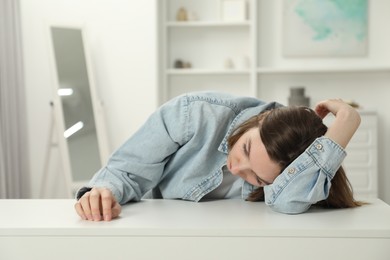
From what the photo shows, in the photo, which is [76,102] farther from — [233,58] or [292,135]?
[292,135]

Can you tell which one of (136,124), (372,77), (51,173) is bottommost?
(51,173)

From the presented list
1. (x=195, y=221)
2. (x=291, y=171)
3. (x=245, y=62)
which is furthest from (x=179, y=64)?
(x=195, y=221)

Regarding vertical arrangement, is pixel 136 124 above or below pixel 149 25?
below

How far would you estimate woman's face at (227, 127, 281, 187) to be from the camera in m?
1.25

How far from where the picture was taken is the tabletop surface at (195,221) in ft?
3.40

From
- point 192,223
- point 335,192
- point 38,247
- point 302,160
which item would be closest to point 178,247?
point 192,223

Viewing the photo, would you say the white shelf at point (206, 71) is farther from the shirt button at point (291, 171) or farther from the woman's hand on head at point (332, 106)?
the shirt button at point (291, 171)

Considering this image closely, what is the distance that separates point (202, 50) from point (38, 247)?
11.5 ft

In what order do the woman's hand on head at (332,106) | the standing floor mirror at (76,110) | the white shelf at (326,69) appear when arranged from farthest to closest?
1. the white shelf at (326,69)
2. the standing floor mirror at (76,110)
3. the woman's hand on head at (332,106)

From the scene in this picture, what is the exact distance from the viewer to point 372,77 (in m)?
4.35

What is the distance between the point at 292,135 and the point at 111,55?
3037 mm

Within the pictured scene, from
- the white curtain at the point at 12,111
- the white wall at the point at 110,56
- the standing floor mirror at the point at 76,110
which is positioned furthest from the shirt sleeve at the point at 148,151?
the white wall at the point at 110,56

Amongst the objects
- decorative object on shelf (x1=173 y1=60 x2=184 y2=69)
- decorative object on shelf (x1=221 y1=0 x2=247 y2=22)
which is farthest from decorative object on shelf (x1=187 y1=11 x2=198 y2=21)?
decorative object on shelf (x1=173 y1=60 x2=184 y2=69)

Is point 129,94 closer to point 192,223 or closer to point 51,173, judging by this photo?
point 51,173
